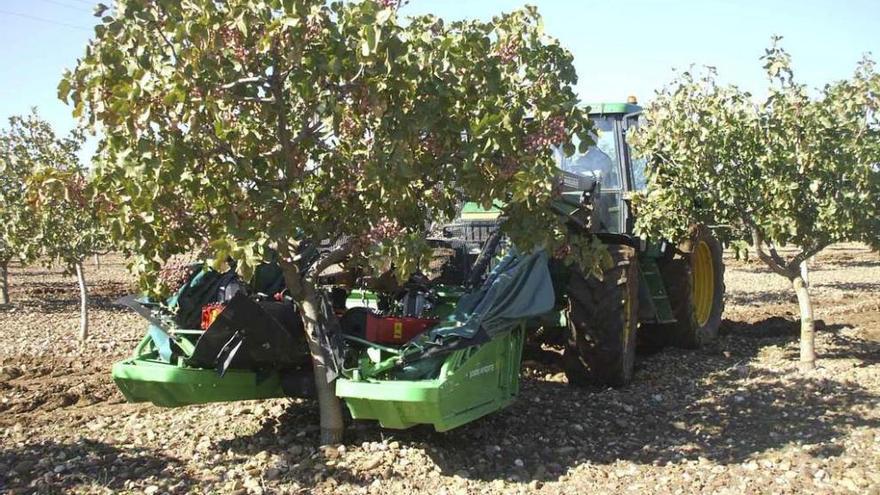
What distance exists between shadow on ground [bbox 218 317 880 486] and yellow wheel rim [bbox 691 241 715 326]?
184cm

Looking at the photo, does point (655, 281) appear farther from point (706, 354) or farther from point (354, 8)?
point (354, 8)

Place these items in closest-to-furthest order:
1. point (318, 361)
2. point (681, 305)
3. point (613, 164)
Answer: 1. point (318, 361)
2. point (613, 164)
3. point (681, 305)

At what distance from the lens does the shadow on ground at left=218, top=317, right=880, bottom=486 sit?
492 cm

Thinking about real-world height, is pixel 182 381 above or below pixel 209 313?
below

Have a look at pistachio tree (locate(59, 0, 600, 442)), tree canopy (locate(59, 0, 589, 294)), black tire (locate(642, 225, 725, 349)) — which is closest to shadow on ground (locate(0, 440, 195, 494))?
pistachio tree (locate(59, 0, 600, 442))

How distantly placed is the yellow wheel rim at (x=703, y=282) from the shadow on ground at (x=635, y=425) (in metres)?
1.84

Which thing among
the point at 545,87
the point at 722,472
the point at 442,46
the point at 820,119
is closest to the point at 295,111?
the point at 442,46

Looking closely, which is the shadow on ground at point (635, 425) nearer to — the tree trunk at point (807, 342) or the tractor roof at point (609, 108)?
the tree trunk at point (807, 342)

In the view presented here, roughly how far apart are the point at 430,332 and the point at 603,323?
1915 mm

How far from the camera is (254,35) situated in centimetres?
383

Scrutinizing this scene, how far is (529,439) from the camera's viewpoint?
527 centimetres

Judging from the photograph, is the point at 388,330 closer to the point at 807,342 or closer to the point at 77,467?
the point at 77,467

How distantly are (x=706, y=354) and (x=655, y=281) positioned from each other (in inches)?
41.5

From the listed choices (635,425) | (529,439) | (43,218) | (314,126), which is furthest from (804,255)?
(43,218)
